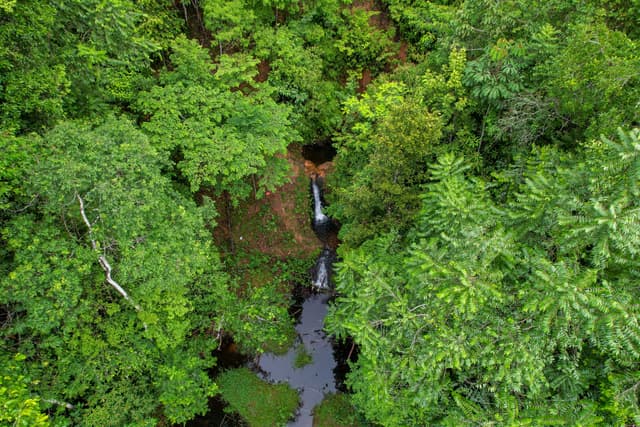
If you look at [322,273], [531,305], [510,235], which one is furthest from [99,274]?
[322,273]

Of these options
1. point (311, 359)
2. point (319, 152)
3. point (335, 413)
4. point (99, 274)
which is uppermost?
point (99, 274)

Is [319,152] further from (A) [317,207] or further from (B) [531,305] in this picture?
(B) [531,305]

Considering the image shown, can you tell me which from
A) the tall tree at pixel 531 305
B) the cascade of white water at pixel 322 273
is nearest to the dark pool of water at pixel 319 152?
the cascade of white water at pixel 322 273

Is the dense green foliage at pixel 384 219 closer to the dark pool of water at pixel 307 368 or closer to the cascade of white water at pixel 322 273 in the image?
the dark pool of water at pixel 307 368

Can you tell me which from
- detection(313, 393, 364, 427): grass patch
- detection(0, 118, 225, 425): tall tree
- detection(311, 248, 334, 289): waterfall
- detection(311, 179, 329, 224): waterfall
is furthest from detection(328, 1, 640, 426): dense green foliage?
detection(311, 179, 329, 224): waterfall

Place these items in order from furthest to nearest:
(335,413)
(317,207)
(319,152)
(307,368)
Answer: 1. (319,152)
2. (317,207)
3. (307,368)
4. (335,413)

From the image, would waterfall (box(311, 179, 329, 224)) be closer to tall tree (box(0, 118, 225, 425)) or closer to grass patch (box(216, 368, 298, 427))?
grass patch (box(216, 368, 298, 427))

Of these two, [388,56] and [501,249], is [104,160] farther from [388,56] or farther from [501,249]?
[388,56]
